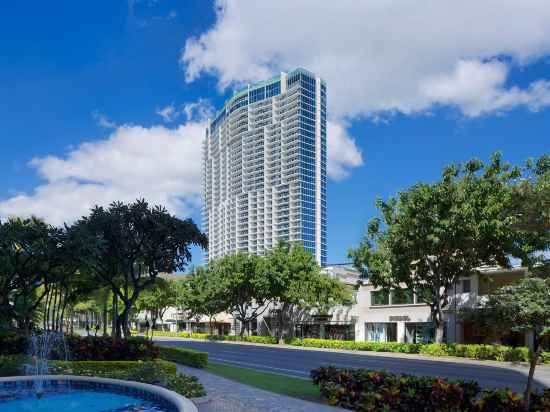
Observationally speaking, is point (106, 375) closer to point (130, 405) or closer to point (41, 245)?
point (130, 405)

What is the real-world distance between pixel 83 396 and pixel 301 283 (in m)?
47.1

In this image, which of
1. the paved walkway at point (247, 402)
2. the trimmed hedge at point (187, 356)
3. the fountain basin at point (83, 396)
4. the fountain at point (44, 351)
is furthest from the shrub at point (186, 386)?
the trimmed hedge at point (187, 356)

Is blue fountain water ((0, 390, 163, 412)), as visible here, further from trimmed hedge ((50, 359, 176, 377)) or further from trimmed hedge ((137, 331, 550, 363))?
trimmed hedge ((137, 331, 550, 363))

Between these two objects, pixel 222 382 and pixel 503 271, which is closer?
pixel 222 382

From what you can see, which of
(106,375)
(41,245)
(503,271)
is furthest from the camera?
(503,271)

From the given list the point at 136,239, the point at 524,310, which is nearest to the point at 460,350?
the point at 136,239

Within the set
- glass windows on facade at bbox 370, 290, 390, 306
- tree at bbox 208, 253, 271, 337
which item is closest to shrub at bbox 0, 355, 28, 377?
glass windows on facade at bbox 370, 290, 390, 306

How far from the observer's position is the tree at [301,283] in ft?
210

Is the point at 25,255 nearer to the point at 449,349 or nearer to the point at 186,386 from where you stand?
the point at 186,386

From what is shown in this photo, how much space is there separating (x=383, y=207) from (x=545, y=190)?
50.0 ft

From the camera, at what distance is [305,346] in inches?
2340

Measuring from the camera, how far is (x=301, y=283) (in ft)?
212

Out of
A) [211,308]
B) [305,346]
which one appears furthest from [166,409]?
[211,308]

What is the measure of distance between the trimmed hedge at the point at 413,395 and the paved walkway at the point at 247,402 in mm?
649
